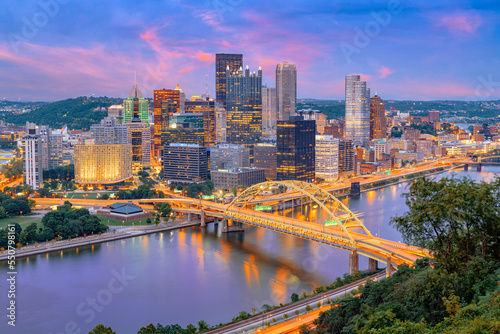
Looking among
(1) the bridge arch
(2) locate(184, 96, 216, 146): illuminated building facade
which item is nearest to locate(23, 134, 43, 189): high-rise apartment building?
(1) the bridge arch

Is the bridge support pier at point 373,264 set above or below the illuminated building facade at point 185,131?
below

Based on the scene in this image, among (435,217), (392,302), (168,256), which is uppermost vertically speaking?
(435,217)

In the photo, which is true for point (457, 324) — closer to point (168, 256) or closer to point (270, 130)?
point (168, 256)

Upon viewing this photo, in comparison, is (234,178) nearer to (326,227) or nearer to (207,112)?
(326,227)

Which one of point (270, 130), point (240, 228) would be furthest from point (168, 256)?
point (270, 130)

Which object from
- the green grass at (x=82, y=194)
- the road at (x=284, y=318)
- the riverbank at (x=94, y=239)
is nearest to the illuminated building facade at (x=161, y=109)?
the green grass at (x=82, y=194)

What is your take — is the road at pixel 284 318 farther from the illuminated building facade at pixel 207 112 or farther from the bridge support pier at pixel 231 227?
the illuminated building facade at pixel 207 112
